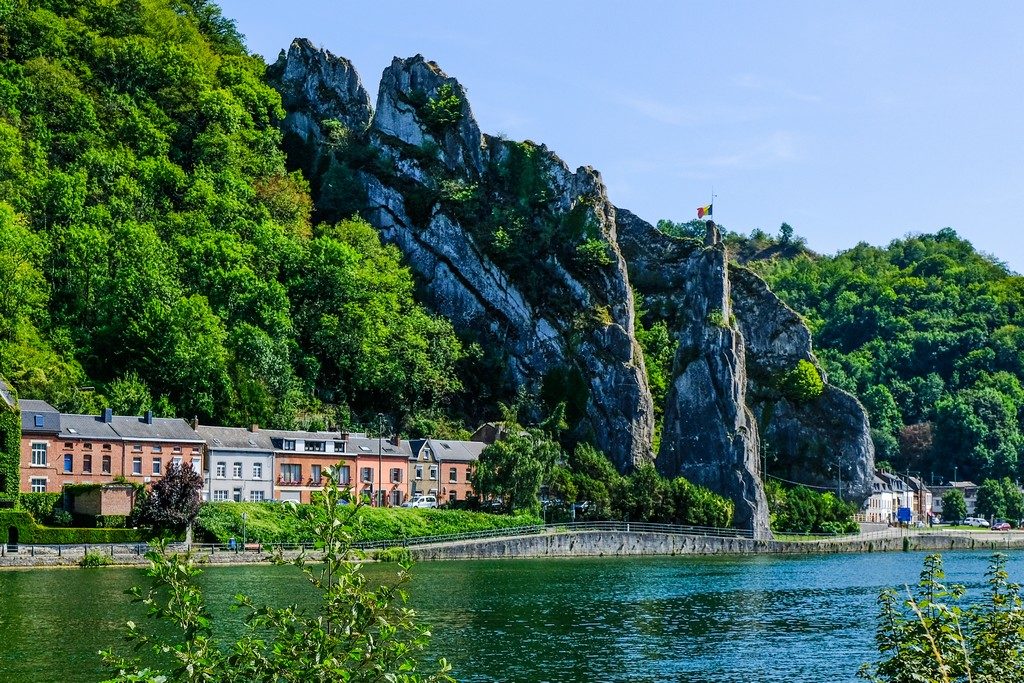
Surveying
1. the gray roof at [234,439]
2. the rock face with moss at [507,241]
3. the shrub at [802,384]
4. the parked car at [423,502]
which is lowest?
the parked car at [423,502]

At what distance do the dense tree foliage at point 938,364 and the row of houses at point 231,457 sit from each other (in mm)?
85632

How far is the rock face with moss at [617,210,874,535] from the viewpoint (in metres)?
102

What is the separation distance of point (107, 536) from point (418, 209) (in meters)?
54.0

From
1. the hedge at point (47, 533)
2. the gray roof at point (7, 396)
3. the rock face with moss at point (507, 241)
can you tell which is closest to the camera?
the hedge at point (47, 533)

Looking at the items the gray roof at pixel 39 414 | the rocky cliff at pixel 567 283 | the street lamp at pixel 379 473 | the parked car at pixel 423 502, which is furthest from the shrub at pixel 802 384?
the gray roof at pixel 39 414

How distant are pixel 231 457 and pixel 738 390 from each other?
44.0 metres

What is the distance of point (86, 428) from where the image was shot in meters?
73.7

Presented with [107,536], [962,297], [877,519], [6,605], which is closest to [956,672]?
[6,605]

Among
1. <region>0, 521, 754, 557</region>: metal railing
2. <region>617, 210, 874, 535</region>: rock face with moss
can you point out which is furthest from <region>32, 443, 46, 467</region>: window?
<region>617, 210, 874, 535</region>: rock face with moss

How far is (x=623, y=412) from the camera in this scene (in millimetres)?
104500

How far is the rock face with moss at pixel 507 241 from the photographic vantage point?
10562cm

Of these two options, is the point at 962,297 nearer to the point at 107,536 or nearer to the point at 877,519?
the point at 877,519

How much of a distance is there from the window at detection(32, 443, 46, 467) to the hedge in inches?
266

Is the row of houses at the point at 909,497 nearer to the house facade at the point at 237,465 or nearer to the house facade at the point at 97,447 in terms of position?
the house facade at the point at 237,465
